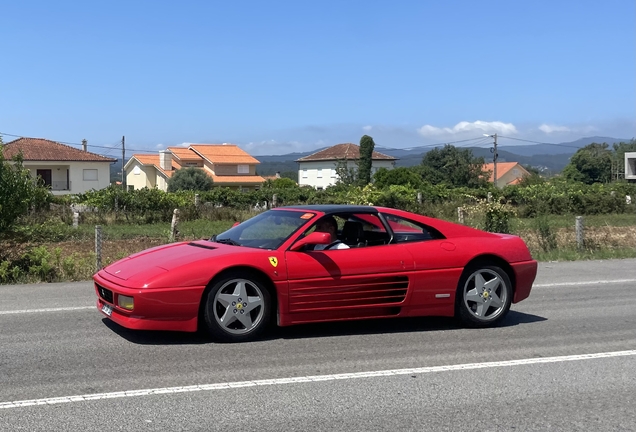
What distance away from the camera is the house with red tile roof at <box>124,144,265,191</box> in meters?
86.2

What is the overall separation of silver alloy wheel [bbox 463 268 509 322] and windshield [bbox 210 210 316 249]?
1914 millimetres

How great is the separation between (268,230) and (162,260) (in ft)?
4.12

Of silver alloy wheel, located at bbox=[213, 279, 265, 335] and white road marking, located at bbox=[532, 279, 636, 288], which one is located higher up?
silver alloy wheel, located at bbox=[213, 279, 265, 335]

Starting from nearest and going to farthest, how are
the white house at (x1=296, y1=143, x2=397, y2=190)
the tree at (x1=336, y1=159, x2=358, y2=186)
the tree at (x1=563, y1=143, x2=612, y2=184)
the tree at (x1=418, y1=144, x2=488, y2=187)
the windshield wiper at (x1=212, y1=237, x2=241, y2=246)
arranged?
the windshield wiper at (x1=212, y1=237, x2=241, y2=246), the tree at (x1=336, y1=159, x2=358, y2=186), the tree at (x1=418, y1=144, x2=488, y2=187), the tree at (x1=563, y1=143, x2=612, y2=184), the white house at (x1=296, y1=143, x2=397, y2=190)

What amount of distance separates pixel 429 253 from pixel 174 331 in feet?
9.16

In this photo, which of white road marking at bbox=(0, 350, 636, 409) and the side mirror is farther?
the side mirror

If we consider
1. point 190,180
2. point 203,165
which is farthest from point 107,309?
point 203,165

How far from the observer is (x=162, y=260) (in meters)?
7.27

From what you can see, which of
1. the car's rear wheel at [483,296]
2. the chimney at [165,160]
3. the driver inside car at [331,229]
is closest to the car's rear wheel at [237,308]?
the driver inside car at [331,229]

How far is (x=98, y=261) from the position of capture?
13.0m

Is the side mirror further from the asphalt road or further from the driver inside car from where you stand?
the asphalt road

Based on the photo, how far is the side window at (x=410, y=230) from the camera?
7.95m

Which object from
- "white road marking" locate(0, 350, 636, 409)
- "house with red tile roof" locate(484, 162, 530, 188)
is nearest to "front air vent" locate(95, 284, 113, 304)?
"white road marking" locate(0, 350, 636, 409)

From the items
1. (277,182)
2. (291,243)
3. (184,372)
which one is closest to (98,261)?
(291,243)
